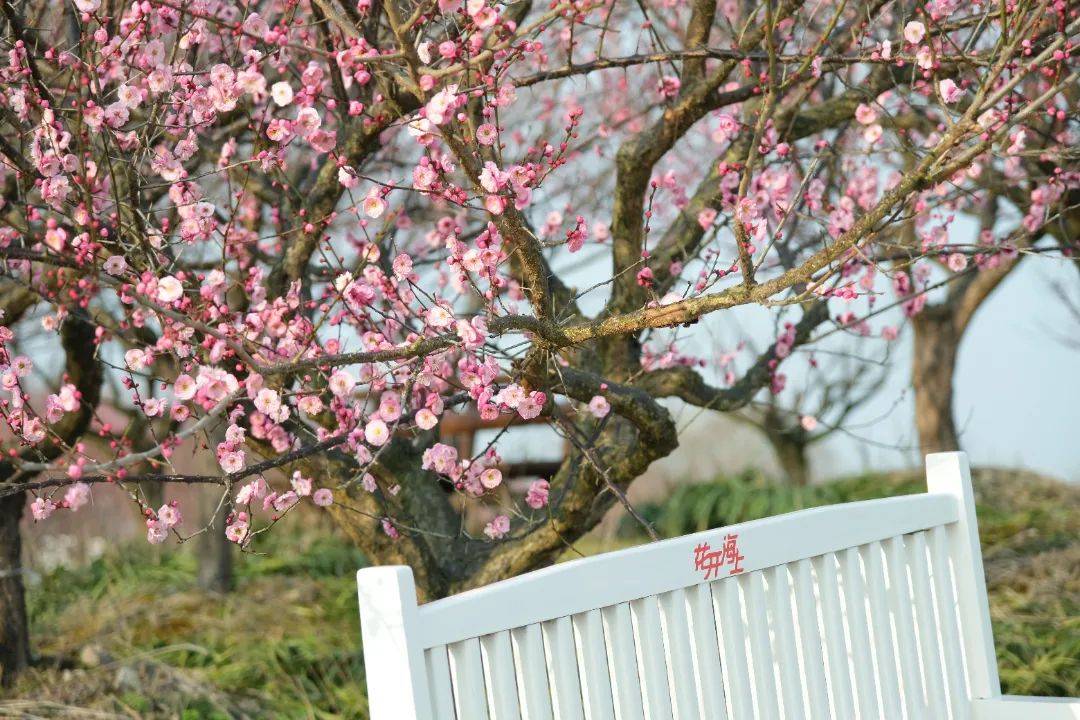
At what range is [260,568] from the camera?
243 inches

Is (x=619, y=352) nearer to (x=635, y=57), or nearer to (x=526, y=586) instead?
(x=635, y=57)

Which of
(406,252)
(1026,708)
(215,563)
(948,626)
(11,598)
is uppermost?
(406,252)

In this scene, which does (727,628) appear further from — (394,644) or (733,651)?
(394,644)

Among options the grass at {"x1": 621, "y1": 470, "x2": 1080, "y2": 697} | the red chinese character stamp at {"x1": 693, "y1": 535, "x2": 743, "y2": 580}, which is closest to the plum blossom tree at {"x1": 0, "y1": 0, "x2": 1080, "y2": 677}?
the red chinese character stamp at {"x1": 693, "y1": 535, "x2": 743, "y2": 580}

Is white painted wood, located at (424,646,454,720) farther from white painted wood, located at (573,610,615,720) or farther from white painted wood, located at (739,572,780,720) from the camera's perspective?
white painted wood, located at (739,572,780,720)

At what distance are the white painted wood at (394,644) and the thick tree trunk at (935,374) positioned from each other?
673cm

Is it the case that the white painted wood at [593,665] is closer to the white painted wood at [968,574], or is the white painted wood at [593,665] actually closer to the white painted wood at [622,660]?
the white painted wood at [622,660]

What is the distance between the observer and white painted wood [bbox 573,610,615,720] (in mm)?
1693

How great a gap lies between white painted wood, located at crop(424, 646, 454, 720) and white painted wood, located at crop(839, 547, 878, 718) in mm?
948

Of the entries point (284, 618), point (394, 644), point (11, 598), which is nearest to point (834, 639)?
point (394, 644)

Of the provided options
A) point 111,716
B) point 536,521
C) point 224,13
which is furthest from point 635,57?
point 111,716

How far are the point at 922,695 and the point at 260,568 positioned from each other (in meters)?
4.53

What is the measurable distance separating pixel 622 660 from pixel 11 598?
109 inches

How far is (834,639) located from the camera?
211 cm
